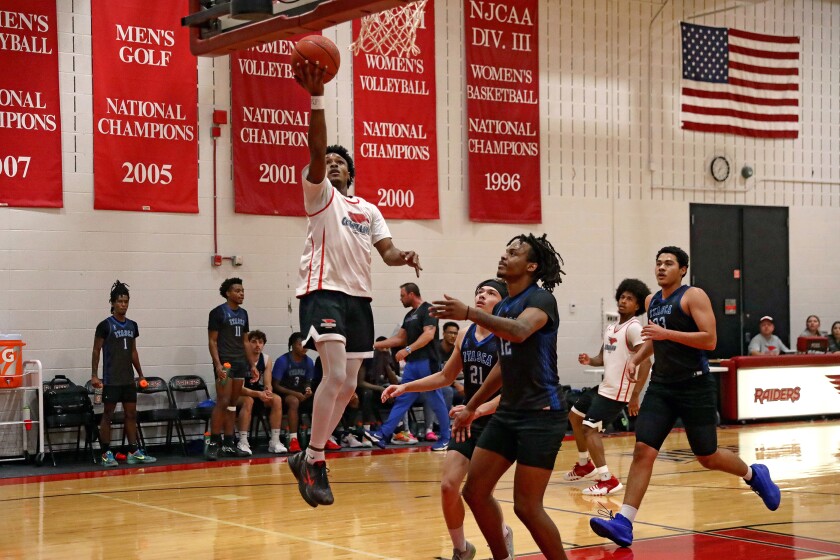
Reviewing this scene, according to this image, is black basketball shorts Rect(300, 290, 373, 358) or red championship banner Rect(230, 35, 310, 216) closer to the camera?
black basketball shorts Rect(300, 290, 373, 358)

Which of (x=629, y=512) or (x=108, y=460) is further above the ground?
(x=629, y=512)

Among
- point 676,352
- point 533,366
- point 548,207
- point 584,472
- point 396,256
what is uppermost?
point 548,207

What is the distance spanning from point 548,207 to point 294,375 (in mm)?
5023

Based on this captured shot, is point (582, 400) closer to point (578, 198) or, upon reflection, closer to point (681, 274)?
point (681, 274)

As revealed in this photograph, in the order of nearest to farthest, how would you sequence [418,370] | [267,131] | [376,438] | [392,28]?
[418,370], [376,438], [392,28], [267,131]

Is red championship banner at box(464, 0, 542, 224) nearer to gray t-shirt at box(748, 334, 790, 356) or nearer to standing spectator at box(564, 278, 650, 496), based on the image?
gray t-shirt at box(748, 334, 790, 356)

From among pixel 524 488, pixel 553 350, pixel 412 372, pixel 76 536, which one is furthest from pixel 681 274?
pixel 412 372

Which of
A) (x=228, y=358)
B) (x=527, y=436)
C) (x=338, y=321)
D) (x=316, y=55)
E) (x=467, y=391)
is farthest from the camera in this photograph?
(x=228, y=358)

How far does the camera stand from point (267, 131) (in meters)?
13.8

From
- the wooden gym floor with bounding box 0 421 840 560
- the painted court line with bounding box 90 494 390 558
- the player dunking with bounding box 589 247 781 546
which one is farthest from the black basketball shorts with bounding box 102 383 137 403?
the player dunking with bounding box 589 247 781 546

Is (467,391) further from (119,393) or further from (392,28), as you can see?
(392,28)

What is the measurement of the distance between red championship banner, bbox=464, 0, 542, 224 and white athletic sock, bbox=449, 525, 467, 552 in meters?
9.38

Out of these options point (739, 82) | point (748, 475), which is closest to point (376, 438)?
point (748, 475)

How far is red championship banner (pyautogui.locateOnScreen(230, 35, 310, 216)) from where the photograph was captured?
13586 mm
